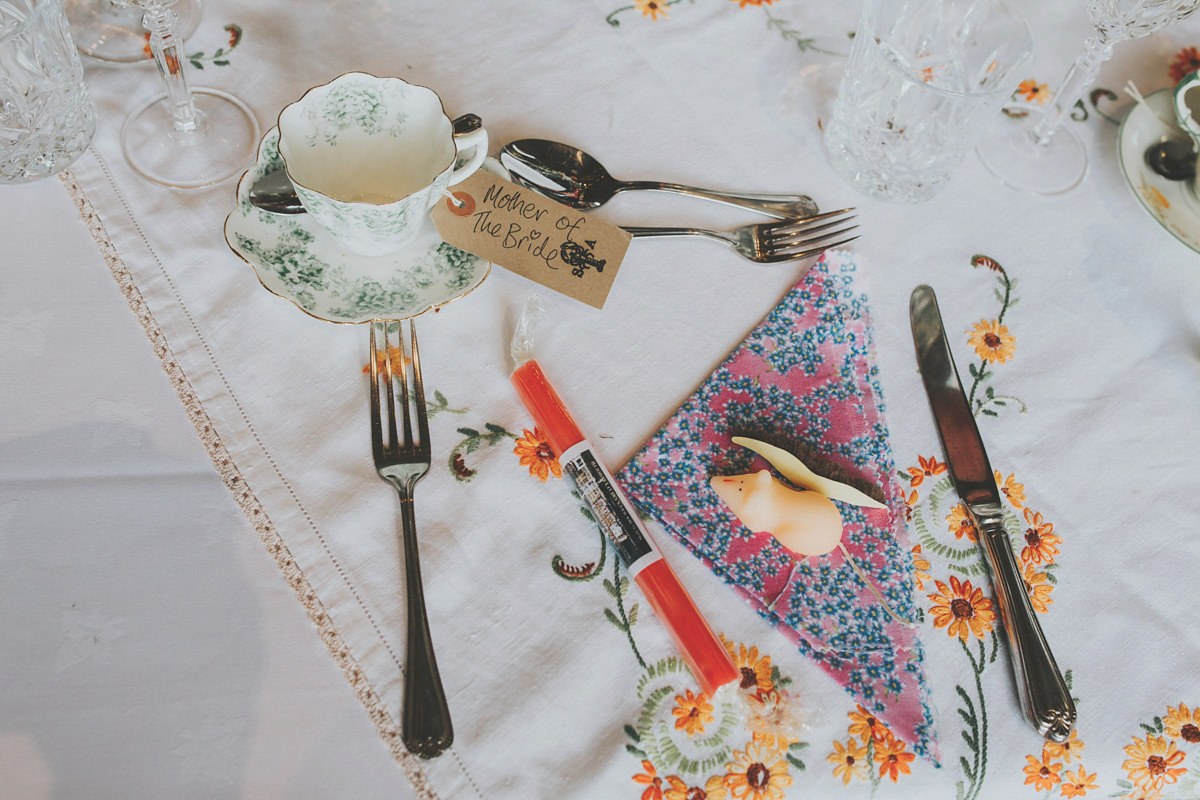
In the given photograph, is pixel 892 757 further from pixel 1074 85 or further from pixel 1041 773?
pixel 1074 85

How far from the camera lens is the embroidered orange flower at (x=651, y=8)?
0.95 m

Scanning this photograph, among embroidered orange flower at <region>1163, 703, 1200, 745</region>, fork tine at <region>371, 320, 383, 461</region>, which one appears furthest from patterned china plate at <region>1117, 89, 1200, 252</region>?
fork tine at <region>371, 320, 383, 461</region>

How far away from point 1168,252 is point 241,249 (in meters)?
0.88

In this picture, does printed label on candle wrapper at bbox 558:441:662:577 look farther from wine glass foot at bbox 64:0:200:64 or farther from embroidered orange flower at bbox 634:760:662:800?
wine glass foot at bbox 64:0:200:64

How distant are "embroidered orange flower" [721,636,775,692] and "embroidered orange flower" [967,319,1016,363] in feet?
1.19

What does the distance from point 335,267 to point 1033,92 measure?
0.78 metres

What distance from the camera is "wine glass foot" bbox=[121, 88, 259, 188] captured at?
77cm

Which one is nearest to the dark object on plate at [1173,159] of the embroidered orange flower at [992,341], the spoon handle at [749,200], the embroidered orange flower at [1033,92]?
the embroidered orange flower at [1033,92]

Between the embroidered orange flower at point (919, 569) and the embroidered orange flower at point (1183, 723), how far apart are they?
21cm

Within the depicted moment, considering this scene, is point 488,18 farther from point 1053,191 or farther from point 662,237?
point 1053,191

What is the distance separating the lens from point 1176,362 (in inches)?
31.5

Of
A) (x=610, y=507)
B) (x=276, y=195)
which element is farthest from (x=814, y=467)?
(x=276, y=195)

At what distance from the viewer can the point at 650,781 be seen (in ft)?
1.91

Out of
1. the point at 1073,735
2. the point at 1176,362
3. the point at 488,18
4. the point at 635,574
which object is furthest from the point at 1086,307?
the point at 488,18
